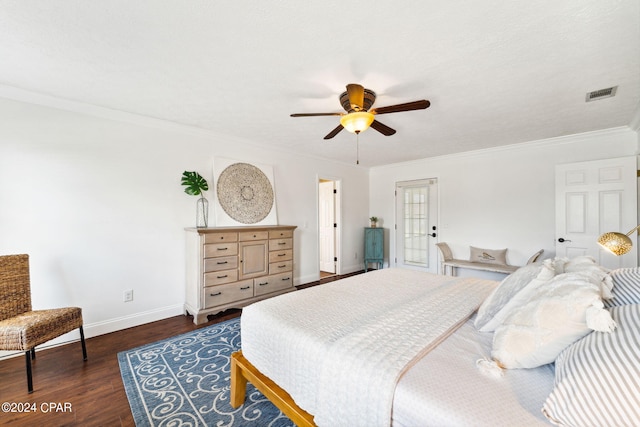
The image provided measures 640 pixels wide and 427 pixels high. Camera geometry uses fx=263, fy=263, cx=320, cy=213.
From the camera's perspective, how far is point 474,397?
0.92m

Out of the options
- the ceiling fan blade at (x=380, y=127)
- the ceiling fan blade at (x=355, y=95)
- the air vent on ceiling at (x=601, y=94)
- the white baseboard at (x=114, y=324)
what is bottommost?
the white baseboard at (x=114, y=324)

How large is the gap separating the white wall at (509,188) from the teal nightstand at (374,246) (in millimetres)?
1201

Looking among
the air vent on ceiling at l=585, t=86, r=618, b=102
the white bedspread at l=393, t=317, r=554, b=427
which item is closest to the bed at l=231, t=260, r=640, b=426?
the white bedspread at l=393, t=317, r=554, b=427

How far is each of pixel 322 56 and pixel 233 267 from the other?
8.43ft

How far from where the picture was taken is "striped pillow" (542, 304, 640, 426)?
0.72 m

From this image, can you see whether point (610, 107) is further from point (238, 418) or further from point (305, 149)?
point (238, 418)

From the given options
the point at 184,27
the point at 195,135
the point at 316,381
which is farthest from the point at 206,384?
the point at 195,135

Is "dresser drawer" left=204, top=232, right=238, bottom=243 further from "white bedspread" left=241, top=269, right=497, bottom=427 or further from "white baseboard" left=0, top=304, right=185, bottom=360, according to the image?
"white bedspread" left=241, top=269, right=497, bottom=427

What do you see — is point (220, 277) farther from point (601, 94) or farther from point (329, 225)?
point (601, 94)

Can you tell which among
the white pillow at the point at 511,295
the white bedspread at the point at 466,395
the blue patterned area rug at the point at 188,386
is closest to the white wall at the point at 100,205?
the blue patterned area rug at the point at 188,386

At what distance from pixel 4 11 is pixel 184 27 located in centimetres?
94

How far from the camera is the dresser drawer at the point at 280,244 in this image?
12.3 ft

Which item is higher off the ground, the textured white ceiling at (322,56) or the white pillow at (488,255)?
the textured white ceiling at (322,56)

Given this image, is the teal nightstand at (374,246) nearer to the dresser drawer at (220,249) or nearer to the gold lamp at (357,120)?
the dresser drawer at (220,249)
